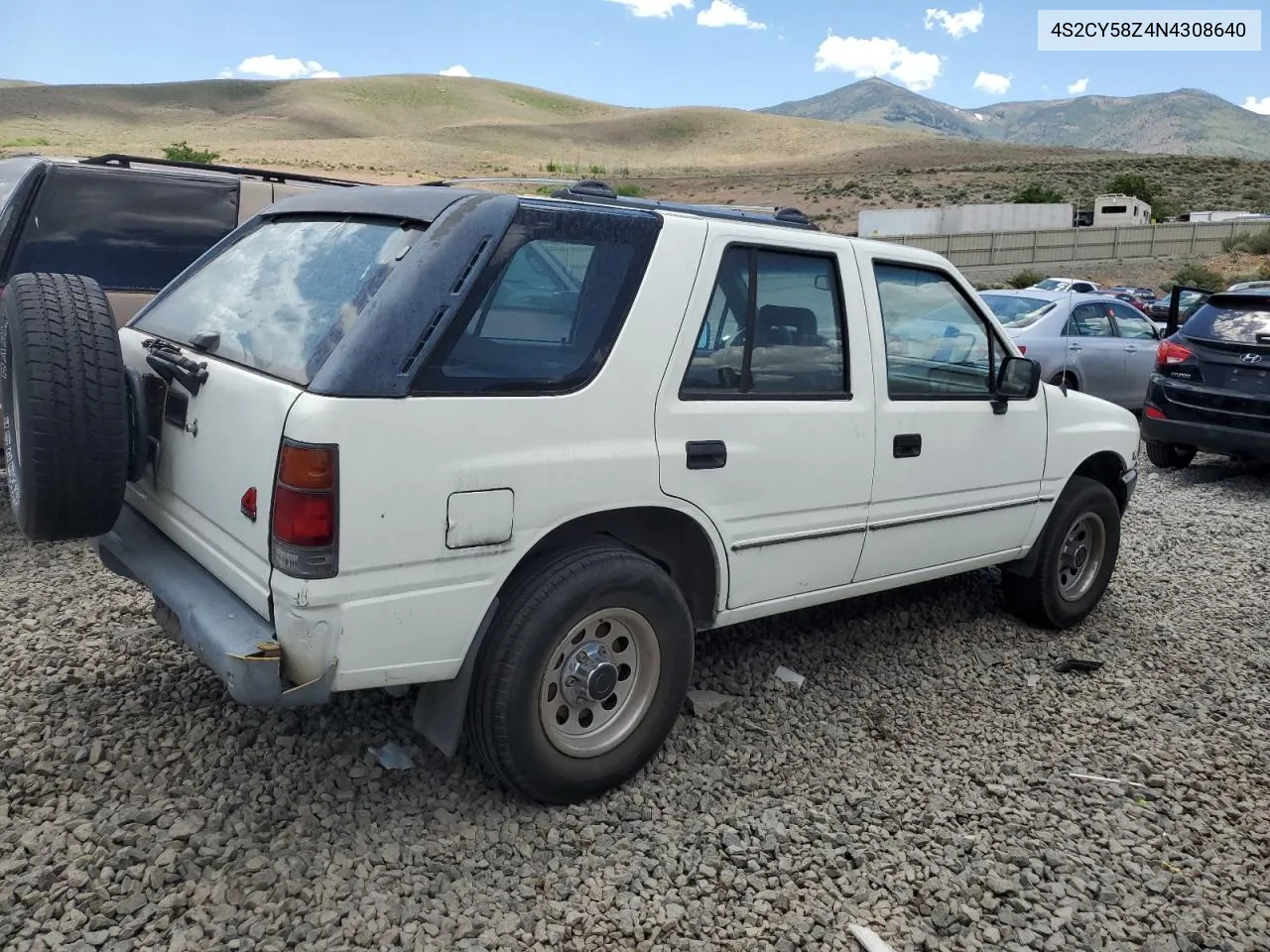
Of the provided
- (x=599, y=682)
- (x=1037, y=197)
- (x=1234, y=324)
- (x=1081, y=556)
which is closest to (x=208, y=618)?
(x=599, y=682)

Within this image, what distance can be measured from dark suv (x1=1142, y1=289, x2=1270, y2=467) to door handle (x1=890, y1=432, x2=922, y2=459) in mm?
5701

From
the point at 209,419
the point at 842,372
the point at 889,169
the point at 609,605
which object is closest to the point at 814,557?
the point at 842,372

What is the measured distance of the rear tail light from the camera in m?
2.59

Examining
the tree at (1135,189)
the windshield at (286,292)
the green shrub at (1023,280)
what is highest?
the tree at (1135,189)

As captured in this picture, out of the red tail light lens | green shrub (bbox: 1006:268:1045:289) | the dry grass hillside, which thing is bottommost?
the red tail light lens

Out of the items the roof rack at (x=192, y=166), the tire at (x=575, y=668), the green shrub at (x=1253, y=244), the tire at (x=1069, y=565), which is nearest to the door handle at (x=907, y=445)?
the tire at (x=575, y=668)

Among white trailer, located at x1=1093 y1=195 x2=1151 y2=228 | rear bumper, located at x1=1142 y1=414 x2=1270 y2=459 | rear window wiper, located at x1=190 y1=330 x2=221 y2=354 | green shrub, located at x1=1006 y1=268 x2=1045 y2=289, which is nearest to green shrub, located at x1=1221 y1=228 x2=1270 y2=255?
green shrub, located at x1=1006 y1=268 x2=1045 y2=289

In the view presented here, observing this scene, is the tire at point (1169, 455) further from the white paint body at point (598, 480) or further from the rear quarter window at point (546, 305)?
the rear quarter window at point (546, 305)

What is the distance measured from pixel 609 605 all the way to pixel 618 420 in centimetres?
57

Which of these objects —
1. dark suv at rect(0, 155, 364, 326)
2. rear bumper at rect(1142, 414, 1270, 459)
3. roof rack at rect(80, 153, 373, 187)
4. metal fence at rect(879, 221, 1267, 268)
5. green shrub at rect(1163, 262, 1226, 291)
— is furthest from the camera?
metal fence at rect(879, 221, 1267, 268)

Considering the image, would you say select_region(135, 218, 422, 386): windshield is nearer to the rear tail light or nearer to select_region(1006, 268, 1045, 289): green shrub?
the rear tail light

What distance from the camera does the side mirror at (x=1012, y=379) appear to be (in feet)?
14.2

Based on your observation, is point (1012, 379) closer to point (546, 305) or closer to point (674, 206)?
point (674, 206)

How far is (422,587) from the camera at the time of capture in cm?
278
